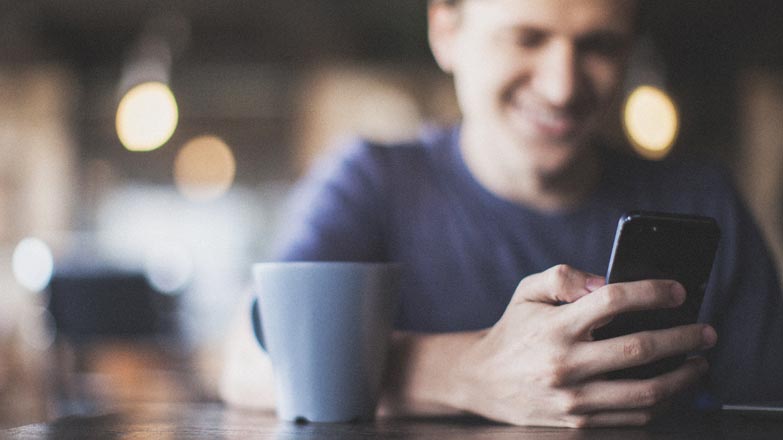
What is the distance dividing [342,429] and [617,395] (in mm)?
204

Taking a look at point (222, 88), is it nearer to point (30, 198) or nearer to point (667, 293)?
point (30, 198)

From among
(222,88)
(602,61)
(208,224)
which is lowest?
(208,224)

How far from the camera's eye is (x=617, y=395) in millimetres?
644

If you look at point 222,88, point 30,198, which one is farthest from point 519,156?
point 30,198

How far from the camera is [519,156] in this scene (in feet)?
3.32

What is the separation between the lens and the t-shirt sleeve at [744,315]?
0.93 meters

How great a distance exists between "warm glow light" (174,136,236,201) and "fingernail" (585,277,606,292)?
5.88 meters

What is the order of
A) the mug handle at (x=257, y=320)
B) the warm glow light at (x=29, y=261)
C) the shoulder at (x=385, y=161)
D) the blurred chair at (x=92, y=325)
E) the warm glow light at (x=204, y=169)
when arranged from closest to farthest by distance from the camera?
the mug handle at (x=257, y=320)
the shoulder at (x=385, y=161)
the blurred chair at (x=92, y=325)
the warm glow light at (x=29, y=261)
the warm glow light at (x=204, y=169)

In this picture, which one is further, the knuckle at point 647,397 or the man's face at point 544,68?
the man's face at point 544,68

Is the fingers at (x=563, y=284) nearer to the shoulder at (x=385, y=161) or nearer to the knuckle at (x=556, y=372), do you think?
the knuckle at (x=556, y=372)

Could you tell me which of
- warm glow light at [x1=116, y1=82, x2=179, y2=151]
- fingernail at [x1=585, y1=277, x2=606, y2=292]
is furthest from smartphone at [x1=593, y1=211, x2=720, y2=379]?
warm glow light at [x1=116, y1=82, x2=179, y2=151]

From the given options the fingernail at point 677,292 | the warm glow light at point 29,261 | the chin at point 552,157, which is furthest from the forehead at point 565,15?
the warm glow light at point 29,261

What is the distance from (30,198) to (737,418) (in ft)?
20.7

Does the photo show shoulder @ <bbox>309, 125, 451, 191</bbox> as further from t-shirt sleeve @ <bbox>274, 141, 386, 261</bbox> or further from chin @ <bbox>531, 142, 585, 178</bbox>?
chin @ <bbox>531, 142, 585, 178</bbox>
